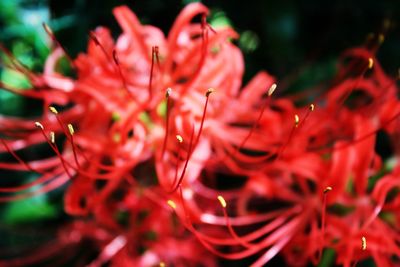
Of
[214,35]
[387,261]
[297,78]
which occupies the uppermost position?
[214,35]

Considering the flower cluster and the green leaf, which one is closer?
the flower cluster

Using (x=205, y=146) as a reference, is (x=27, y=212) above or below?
below

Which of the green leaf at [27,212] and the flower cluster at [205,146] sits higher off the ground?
the flower cluster at [205,146]

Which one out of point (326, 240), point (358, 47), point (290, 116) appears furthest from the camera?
point (358, 47)

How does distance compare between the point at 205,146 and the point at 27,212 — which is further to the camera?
the point at 27,212

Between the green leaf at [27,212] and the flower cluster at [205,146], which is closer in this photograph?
the flower cluster at [205,146]

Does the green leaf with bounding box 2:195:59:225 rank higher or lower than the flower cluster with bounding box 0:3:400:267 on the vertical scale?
lower

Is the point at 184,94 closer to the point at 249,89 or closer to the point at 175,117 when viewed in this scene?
the point at 175,117

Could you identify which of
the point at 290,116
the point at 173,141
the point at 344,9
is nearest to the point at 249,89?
the point at 290,116
